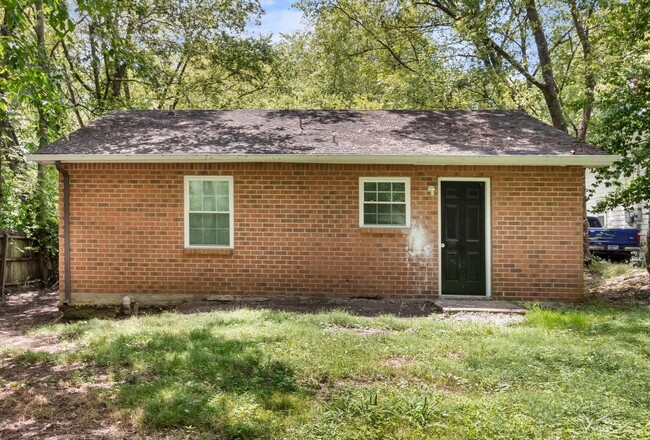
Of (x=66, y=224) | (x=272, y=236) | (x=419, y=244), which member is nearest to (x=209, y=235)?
(x=272, y=236)

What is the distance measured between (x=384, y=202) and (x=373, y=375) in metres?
5.23

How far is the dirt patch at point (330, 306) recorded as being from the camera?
8547 mm

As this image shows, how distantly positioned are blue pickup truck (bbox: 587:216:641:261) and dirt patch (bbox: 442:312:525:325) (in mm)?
12293

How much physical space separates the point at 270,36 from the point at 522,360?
17333 millimetres

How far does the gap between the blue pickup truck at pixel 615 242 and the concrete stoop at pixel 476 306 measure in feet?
37.5

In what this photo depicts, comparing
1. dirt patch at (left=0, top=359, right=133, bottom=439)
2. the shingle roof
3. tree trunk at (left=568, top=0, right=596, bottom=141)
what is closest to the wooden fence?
the shingle roof

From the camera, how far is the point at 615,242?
18.0 meters

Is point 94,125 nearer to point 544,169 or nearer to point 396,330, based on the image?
point 396,330

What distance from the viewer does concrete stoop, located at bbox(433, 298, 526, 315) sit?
27.1 ft

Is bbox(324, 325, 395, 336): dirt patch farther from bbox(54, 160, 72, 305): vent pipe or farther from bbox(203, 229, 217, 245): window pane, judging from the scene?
bbox(54, 160, 72, 305): vent pipe

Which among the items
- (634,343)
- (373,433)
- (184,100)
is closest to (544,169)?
(634,343)

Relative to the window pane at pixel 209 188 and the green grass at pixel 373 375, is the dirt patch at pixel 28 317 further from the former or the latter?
the window pane at pixel 209 188

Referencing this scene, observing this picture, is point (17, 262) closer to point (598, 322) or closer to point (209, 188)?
point (209, 188)

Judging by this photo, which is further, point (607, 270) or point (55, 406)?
point (607, 270)
